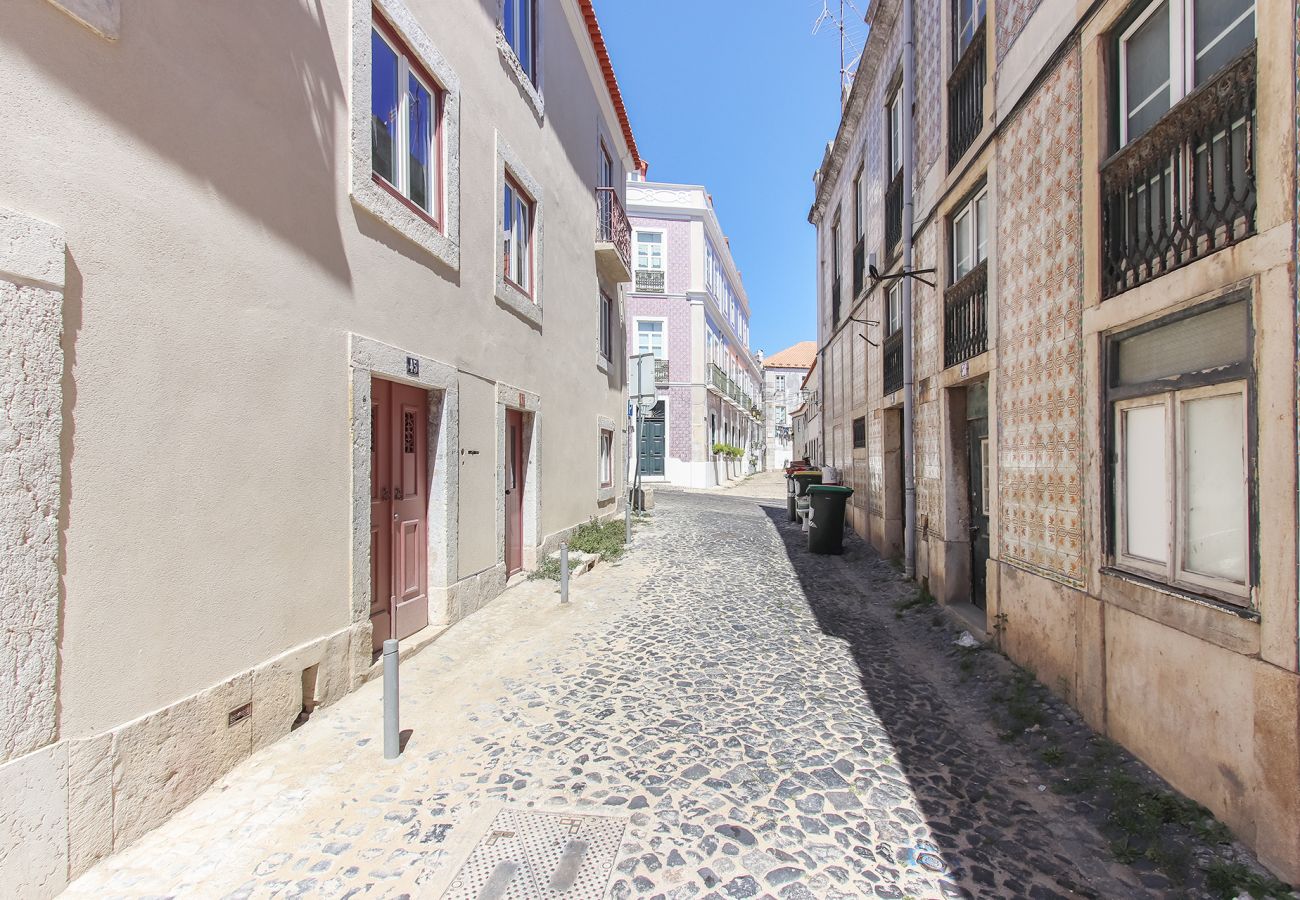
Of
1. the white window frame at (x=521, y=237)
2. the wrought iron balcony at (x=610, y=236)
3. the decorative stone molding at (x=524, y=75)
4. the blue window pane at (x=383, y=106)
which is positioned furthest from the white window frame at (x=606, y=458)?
the blue window pane at (x=383, y=106)

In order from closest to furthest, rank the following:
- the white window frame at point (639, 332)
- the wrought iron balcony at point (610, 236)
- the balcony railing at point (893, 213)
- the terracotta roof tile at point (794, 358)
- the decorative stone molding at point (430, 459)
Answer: the decorative stone molding at point (430, 459), the balcony railing at point (893, 213), the wrought iron balcony at point (610, 236), the white window frame at point (639, 332), the terracotta roof tile at point (794, 358)

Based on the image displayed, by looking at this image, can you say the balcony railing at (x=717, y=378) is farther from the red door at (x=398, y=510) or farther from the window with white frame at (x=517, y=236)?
the red door at (x=398, y=510)

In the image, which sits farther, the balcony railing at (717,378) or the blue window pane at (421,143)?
the balcony railing at (717,378)

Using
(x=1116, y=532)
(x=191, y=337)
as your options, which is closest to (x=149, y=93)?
(x=191, y=337)

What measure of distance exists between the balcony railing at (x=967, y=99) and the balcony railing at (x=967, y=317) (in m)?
1.41

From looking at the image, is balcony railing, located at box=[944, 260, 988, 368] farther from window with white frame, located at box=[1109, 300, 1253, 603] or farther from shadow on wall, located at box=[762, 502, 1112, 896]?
shadow on wall, located at box=[762, 502, 1112, 896]

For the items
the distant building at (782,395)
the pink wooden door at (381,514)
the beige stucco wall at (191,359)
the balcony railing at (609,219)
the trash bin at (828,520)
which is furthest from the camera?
the distant building at (782,395)

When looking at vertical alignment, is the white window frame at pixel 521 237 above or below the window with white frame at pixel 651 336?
below

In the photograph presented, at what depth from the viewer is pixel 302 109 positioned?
12.3 ft

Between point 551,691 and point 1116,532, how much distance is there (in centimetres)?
405

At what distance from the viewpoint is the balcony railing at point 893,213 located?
353 inches

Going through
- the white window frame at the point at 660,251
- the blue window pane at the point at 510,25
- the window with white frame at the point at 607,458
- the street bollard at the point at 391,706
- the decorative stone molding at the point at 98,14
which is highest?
the white window frame at the point at 660,251

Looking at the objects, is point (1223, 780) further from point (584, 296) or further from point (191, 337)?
point (584, 296)

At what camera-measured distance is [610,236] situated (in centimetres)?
1206
